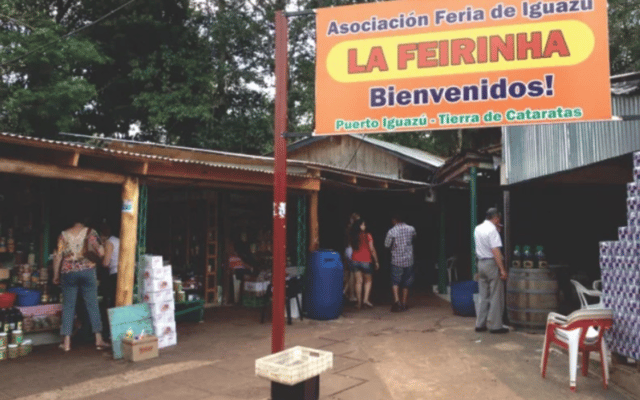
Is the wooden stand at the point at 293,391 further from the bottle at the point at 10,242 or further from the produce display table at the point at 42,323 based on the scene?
the bottle at the point at 10,242

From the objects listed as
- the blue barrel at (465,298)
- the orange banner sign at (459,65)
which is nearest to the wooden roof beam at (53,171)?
the orange banner sign at (459,65)

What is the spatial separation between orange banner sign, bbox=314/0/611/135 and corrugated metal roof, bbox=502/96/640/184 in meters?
1.69

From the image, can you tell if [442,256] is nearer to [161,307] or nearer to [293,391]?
[161,307]

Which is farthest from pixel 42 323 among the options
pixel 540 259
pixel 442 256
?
pixel 442 256

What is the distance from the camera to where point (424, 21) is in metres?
4.93

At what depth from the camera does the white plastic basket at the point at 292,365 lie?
401 cm

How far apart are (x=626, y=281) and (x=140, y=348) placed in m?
5.42

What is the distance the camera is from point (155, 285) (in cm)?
707

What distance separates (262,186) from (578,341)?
18.3 ft

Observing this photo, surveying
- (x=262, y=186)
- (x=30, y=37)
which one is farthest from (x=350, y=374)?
(x=30, y=37)

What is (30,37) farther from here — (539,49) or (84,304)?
(539,49)

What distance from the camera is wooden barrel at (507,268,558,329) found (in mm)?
7352

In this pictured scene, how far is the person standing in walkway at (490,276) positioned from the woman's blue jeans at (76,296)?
5495mm

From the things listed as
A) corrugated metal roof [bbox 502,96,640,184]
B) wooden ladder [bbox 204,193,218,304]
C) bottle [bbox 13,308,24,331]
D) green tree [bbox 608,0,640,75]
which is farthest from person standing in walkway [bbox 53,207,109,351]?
green tree [bbox 608,0,640,75]
